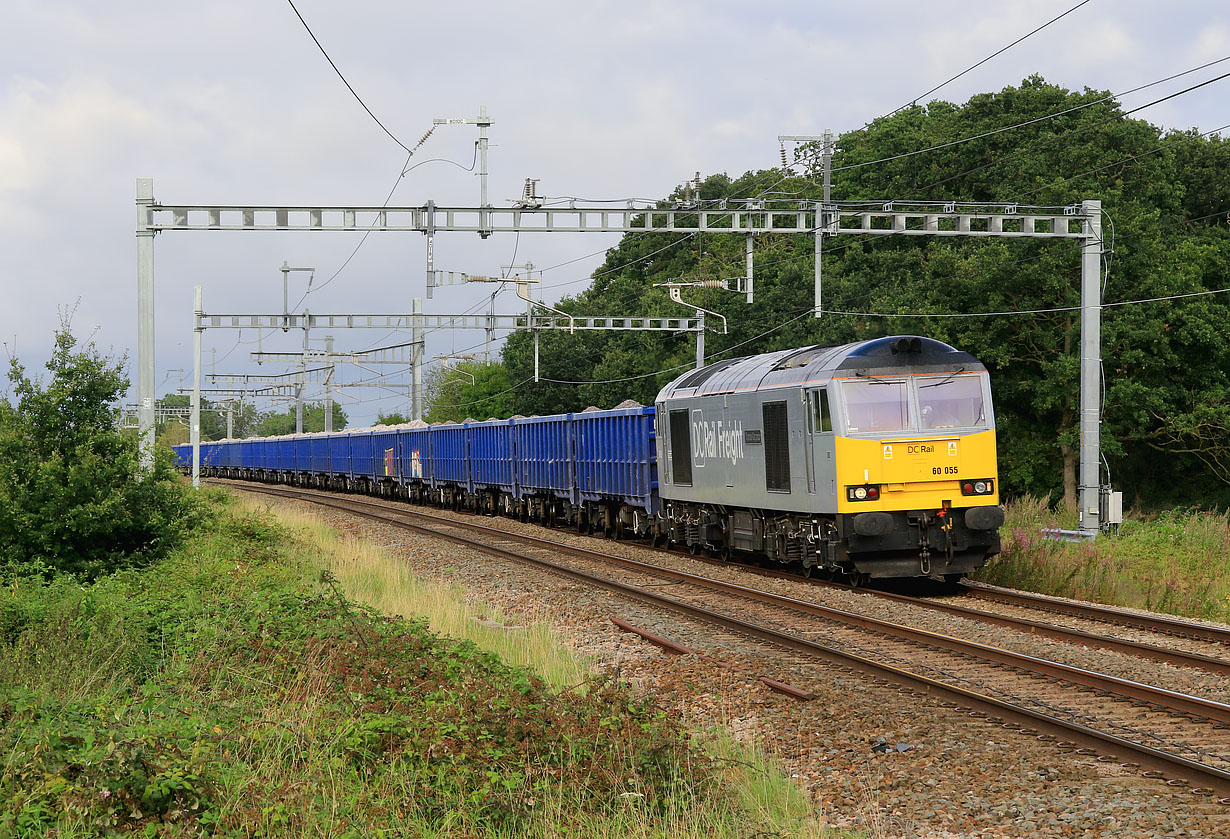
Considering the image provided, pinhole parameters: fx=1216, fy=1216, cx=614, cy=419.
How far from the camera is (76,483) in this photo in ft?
49.4

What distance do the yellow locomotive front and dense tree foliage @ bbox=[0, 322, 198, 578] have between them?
9.08m

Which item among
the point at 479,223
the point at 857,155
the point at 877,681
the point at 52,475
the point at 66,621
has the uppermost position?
the point at 857,155

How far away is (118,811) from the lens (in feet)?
18.7

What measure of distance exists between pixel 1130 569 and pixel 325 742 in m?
14.1

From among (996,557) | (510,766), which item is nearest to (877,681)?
(510,766)

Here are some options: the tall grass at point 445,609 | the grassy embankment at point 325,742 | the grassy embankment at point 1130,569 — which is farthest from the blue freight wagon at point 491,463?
the grassy embankment at point 325,742

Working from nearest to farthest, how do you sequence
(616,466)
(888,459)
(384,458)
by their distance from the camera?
(888,459) < (616,466) < (384,458)

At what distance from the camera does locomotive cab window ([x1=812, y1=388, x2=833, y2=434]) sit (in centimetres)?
1641

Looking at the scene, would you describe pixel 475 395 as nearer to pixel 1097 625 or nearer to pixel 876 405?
pixel 876 405

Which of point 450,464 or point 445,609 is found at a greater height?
point 450,464

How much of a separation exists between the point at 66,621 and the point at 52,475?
508 cm

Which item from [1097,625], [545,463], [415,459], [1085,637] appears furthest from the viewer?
[415,459]

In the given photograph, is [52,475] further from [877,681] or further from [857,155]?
[857,155]

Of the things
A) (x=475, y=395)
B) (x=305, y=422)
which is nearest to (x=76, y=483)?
(x=475, y=395)
